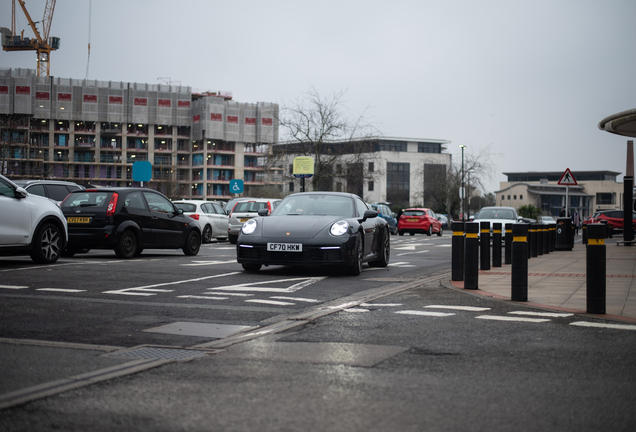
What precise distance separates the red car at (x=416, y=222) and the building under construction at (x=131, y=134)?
58.5 m

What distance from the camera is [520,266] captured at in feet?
26.5

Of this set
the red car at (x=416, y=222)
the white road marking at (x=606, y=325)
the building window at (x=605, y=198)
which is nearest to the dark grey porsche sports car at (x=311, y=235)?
the white road marking at (x=606, y=325)

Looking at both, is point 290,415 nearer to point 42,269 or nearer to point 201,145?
point 42,269

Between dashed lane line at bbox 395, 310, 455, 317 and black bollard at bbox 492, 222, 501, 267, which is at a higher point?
black bollard at bbox 492, 222, 501, 267

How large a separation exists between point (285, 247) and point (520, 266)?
150 inches

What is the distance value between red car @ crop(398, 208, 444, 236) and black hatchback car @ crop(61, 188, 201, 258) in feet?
83.4

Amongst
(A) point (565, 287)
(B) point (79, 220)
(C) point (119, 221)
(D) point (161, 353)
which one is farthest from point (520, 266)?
(B) point (79, 220)

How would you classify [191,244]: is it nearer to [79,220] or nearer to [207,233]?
[79,220]

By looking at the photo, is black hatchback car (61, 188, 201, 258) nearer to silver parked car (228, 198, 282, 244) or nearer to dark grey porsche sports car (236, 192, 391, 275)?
dark grey porsche sports car (236, 192, 391, 275)

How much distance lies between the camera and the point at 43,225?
1166 cm

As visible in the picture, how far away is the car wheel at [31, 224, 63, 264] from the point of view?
11.5 meters

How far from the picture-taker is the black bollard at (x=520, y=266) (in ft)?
26.1

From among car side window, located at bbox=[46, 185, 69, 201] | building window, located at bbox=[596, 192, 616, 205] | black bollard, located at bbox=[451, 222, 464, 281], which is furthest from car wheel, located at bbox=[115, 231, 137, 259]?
building window, located at bbox=[596, 192, 616, 205]

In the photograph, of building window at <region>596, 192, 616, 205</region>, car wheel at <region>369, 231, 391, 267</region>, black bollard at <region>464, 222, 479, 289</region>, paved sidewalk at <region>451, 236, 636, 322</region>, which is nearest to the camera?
paved sidewalk at <region>451, 236, 636, 322</region>
